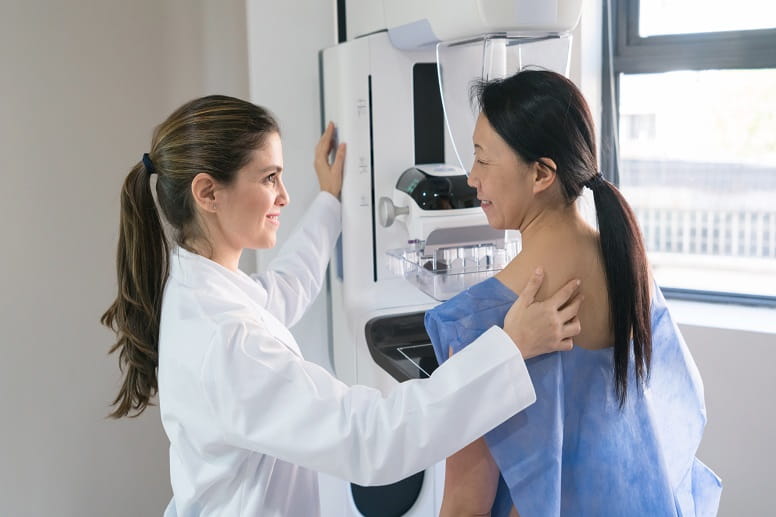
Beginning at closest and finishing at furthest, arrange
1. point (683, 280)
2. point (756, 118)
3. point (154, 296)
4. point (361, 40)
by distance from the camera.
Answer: point (154, 296), point (361, 40), point (756, 118), point (683, 280)

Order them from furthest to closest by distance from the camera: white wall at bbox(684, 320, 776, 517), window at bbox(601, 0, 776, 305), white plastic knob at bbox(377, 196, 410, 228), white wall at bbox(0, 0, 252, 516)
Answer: window at bbox(601, 0, 776, 305) < white wall at bbox(684, 320, 776, 517) < white wall at bbox(0, 0, 252, 516) < white plastic knob at bbox(377, 196, 410, 228)

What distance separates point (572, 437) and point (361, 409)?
308mm

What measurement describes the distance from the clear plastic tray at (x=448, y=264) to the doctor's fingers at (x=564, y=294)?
1.21ft

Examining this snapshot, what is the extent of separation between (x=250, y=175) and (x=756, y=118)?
1.69 meters

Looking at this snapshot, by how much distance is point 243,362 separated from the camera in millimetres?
1112

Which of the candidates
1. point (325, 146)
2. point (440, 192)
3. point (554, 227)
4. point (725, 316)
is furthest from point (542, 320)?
point (725, 316)

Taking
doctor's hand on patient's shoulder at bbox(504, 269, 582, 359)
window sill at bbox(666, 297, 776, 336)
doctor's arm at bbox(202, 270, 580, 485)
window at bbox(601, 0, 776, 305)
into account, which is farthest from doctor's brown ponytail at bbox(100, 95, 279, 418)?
window at bbox(601, 0, 776, 305)

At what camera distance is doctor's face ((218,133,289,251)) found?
128 centimetres

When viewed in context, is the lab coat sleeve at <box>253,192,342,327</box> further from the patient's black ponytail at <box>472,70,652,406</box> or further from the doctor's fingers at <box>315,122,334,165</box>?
the patient's black ponytail at <box>472,70,652,406</box>

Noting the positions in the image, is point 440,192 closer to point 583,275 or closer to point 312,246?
point 312,246

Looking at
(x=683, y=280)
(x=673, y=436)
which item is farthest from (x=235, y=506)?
(x=683, y=280)

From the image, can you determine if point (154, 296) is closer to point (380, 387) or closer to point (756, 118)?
point (380, 387)

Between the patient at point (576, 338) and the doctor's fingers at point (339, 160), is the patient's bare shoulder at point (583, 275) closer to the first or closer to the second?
the patient at point (576, 338)

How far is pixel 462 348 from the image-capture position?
3.82ft
